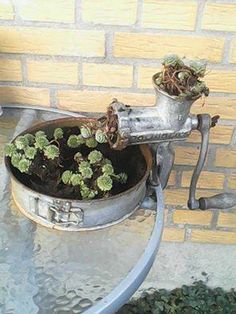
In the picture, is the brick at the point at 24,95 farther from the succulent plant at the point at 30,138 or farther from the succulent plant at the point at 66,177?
the succulent plant at the point at 66,177

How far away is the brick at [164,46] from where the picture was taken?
4.23 feet

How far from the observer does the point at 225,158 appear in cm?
149

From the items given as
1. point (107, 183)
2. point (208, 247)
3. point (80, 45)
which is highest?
point (80, 45)

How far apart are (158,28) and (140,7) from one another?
2.7 inches

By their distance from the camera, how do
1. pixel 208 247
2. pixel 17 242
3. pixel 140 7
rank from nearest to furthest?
pixel 17 242
pixel 140 7
pixel 208 247

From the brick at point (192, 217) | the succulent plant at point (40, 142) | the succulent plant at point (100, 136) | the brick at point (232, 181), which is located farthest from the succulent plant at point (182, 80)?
the brick at point (192, 217)

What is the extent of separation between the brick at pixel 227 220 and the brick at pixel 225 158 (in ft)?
0.65

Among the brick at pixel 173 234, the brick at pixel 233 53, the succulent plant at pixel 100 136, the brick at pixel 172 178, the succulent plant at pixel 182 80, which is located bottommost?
the brick at pixel 173 234

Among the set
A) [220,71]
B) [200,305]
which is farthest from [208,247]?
[220,71]

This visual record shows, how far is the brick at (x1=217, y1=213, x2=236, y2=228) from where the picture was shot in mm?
1632

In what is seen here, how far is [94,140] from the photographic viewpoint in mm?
1096

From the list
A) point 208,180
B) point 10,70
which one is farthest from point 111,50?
point 208,180

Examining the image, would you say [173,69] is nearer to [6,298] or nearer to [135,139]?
[135,139]

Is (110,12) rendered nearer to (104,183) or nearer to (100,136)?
(100,136)
